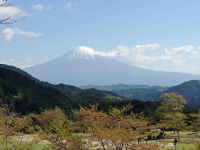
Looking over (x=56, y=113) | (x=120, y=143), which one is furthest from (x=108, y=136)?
(x=56, y=113)

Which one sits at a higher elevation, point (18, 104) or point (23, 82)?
point (23, 82)

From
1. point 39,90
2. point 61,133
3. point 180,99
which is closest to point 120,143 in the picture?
point 61,133

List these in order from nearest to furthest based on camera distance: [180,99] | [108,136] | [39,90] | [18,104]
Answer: [108,136] < [180,99] < [18,104] < [39,90]

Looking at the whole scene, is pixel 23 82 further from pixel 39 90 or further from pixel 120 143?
pixel 120 143

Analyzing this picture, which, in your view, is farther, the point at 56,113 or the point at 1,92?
the point at 1,92

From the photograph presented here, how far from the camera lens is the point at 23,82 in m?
126

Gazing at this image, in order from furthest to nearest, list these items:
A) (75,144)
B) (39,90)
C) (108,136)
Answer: (39,90)
(75,144)
(108,136)

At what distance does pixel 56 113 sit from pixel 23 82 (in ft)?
284

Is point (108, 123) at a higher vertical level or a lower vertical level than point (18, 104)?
higher

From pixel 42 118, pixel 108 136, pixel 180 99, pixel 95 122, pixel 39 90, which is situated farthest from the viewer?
pixel 39 90

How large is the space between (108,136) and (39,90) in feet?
→ 376

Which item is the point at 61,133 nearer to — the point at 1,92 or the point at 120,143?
the point at 120,143

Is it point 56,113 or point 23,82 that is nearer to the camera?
point 56,113

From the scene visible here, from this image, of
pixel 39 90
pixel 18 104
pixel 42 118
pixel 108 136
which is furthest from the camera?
pixel 39 90
